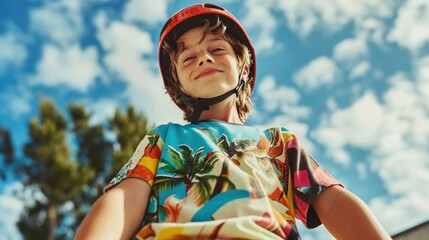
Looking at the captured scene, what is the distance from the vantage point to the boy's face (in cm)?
175

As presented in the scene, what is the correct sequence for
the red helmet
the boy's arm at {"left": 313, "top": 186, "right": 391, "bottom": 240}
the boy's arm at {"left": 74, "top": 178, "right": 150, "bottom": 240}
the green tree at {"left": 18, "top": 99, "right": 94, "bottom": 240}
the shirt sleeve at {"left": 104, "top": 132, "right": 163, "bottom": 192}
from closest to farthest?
the boy's arm at {"left": 74, "top": 178, "right": 150, "bottom": 240} < the boy's arm at {"left": 313, "top": 186, "right": 391, "bottom": 240} < the shirt sleeve at {"left": 104, "top": 132, "right": 163, "bottom": 192} < the red helmet < the green tree at {"left": 18, "top": 99, "right": 94, "bottom": 240}

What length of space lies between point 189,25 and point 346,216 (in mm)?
1088

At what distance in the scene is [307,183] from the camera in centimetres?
148

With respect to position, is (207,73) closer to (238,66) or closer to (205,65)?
(205,65)

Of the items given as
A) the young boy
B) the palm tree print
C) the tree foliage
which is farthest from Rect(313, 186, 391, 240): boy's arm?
the tree foliage

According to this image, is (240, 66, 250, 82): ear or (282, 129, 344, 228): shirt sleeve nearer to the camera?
(282, 129, 344, 228): shirt sleeve

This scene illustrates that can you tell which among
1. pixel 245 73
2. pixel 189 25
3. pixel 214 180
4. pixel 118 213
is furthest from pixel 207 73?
pixel 118 213

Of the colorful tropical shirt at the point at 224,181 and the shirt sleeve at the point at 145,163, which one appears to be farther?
the shirt sleeve at the point at 145,163

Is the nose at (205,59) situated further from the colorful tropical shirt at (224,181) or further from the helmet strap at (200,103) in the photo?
the colorful tropical shirt at (224,181)

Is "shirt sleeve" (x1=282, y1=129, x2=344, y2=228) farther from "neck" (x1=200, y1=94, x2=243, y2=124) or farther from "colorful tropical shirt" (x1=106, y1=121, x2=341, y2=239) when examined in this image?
"neck" (x1=200, y1=94, x2=243, y2=124)

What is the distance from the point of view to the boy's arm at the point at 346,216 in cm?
128

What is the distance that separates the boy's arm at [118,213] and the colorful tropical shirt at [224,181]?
3cm

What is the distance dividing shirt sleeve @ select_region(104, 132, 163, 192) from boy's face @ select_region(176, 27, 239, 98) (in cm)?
31

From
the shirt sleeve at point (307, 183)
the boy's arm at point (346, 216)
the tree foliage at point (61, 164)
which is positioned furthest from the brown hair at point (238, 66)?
the tree foliage at point (61, 164)
